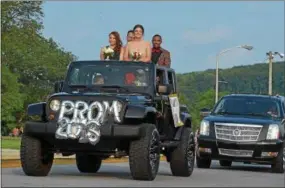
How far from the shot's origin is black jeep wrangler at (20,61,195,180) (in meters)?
13.4

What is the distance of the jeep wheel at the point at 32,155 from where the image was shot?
13828 millimetres

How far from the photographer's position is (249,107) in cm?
2133

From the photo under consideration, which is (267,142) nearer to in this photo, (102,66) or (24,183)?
(102,66)

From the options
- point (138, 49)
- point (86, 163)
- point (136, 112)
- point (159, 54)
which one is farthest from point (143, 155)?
point (86, 163)

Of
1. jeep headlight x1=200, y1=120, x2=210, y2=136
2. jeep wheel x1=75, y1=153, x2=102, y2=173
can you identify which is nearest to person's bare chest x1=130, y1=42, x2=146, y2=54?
jeep wheel x1=75, y1=153, x2=102, y2=173

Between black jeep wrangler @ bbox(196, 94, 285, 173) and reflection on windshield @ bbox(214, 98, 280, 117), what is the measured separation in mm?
24

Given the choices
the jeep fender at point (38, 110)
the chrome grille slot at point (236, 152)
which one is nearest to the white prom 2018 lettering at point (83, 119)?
the jeep fender at point (38, 110)

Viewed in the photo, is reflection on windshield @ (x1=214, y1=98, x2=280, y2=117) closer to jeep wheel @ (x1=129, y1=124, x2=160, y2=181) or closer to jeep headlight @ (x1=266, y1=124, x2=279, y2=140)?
jeep headlight @ (x1=266, y1=124, x2=279, y2=140)

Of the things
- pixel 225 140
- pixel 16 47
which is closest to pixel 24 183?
pixel 225 140

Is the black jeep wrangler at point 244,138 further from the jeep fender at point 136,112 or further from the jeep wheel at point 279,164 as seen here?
the jeep fender at point 136,112

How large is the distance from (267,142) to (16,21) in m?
54.7

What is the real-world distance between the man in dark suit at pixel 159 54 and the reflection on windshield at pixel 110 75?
3.73ft

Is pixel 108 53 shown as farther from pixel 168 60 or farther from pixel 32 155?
pixel 32 155

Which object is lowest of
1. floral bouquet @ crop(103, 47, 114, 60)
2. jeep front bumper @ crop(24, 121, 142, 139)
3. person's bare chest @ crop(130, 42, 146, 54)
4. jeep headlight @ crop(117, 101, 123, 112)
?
jeep front bumper @ crop(24, 121, 142, 139)
